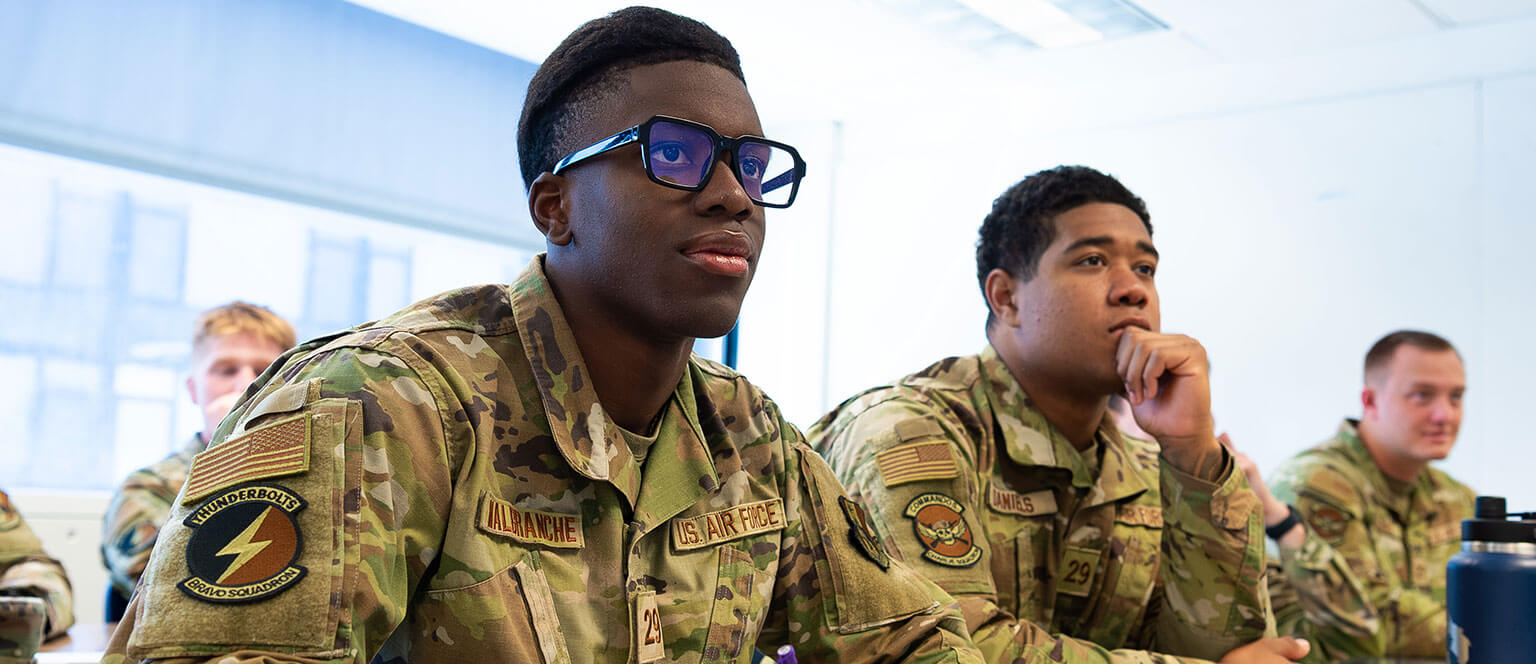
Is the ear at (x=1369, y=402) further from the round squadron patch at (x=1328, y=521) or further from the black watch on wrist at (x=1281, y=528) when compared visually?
the black watch on wrist at (x=1281, y=528)

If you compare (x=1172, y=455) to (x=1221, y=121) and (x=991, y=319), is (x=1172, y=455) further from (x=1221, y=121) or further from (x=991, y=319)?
(x=1221, y=121)

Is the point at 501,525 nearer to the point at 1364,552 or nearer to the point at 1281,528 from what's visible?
the point at 1281,528

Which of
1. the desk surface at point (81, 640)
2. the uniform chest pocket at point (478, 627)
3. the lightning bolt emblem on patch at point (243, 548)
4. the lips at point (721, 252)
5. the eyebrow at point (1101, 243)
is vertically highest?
the eyebrow at point (1101, 243)

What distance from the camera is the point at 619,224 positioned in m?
1.28

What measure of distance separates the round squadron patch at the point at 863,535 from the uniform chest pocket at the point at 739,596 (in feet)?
0.40

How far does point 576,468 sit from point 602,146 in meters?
0.34

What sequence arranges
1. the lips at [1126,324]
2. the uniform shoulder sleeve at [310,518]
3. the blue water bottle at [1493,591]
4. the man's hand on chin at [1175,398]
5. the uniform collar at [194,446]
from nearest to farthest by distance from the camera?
the uniform shoulder sleeve at [310,518] < the blue water bottle at [1493,591] < the man's hand on chin at [1175,398] < the lips at [1126,324] < the uniform collar at [194,446]

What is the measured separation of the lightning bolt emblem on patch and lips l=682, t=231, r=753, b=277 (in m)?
0.51

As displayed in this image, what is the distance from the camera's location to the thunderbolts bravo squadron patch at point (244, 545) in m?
0.92

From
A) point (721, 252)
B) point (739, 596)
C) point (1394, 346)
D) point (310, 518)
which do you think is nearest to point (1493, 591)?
point (739, 596)

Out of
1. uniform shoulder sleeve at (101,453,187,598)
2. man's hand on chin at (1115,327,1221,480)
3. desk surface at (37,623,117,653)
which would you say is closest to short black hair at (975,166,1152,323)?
man's hand on chin at (1115,327,1221,480)

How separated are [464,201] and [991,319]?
4257 millimetres

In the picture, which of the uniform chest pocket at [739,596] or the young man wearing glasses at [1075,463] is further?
the young man wearing glasses at [1075,463]

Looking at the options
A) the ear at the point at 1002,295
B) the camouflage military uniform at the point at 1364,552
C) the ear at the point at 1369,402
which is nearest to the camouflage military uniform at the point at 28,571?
the ear at the point at 1002,295
